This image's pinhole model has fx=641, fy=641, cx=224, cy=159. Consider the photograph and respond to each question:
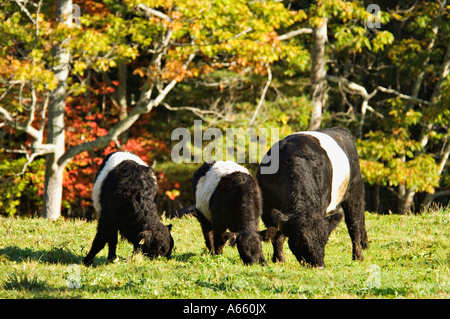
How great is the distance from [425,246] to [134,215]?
4724 millimetres

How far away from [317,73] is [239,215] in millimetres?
11644

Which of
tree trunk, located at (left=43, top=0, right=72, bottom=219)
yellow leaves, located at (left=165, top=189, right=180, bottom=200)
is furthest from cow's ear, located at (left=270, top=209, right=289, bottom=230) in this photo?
yellow leaves, located at (left=165, top=189, right=180, bottom=200)

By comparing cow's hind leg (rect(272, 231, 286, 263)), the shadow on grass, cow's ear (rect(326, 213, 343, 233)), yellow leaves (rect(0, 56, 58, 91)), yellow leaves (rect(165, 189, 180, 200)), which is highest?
yellow leaves (rect(0, 56, 58, 91))

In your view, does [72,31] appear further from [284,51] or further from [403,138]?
[403,138]

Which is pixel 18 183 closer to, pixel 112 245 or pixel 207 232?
pixel 207 232

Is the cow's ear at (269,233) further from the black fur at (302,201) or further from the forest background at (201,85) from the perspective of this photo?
the forest background at (201,85)

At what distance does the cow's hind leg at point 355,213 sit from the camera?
10.4m

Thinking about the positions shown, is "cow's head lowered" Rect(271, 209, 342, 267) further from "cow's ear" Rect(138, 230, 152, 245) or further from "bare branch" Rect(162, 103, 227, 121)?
"bare branch" Rect(162, 103, 227, 121)

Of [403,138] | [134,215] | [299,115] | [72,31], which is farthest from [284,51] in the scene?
[134,215]

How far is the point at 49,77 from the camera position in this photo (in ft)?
50.9

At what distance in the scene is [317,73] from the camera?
20.1m

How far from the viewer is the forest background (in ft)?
55.6

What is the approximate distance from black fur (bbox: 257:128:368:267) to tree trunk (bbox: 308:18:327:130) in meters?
9.40

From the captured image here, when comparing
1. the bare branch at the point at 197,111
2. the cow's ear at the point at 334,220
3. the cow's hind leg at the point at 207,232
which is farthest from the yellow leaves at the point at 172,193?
the cow's ear at the point at 334,220
